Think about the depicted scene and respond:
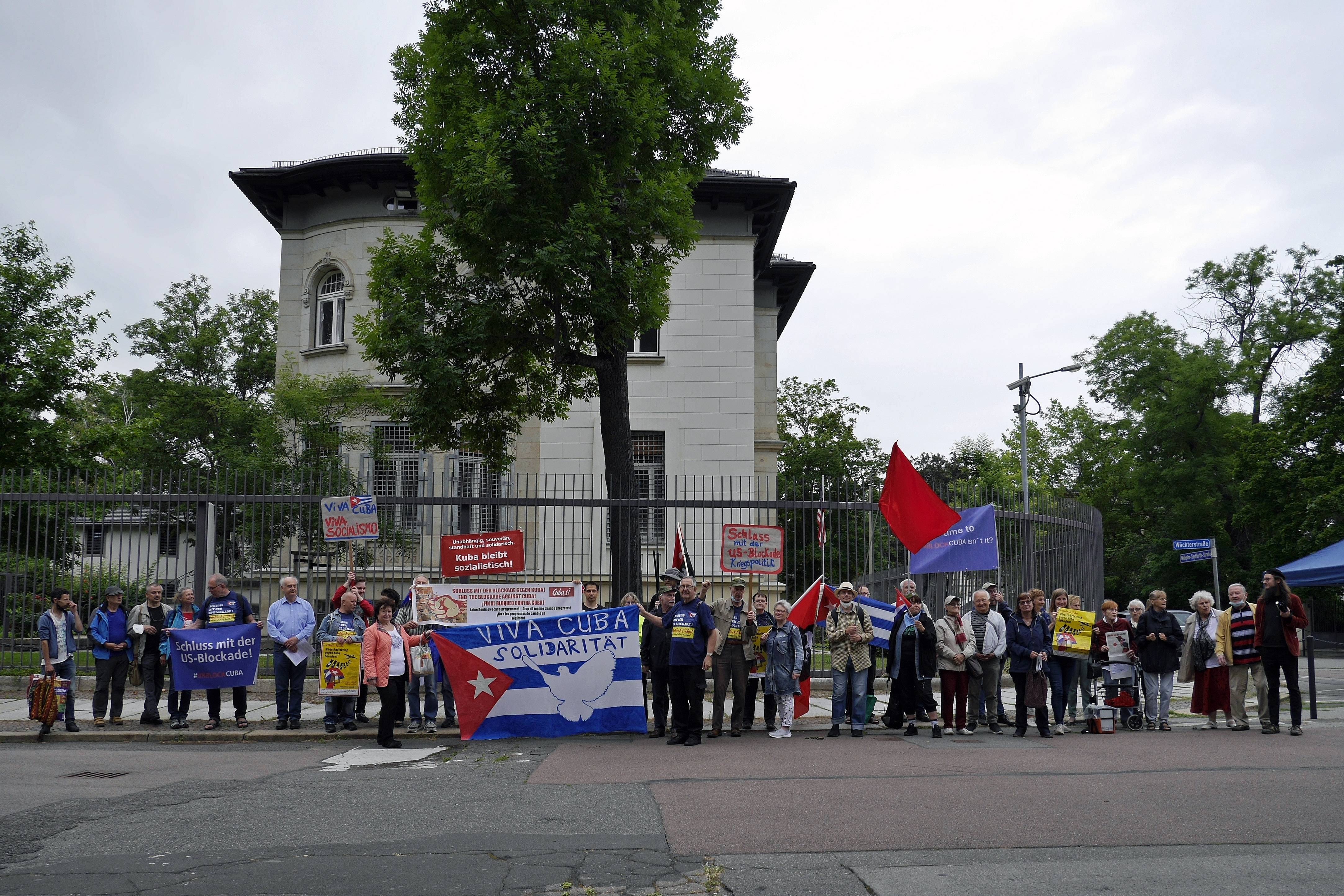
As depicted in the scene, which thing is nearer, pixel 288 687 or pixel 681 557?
pixel 288 687

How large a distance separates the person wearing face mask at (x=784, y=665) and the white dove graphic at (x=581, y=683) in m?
1.94

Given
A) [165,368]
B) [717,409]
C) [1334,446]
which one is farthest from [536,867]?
[165,368]

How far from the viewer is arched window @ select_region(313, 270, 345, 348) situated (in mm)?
27594

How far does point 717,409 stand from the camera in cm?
2722

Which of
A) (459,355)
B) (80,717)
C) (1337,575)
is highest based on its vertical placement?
(459,355)

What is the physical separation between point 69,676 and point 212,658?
1721 mm

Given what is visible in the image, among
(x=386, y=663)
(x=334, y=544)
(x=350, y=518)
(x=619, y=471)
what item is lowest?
(x=386, y=663)

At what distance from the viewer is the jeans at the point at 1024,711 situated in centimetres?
1245

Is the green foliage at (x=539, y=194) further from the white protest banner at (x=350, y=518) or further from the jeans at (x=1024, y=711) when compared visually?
the jeans at (x=1024, y=711)

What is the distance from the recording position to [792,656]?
12719 millimetres

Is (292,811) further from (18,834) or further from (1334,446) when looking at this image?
(1334,446)

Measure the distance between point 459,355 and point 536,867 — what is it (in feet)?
34.3

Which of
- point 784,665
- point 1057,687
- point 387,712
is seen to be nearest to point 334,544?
point 387,712

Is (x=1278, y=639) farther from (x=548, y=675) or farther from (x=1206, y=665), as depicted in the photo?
(x=548, y=675)
